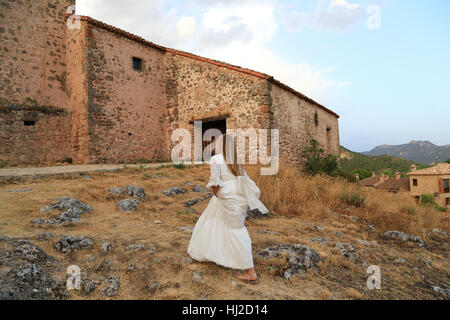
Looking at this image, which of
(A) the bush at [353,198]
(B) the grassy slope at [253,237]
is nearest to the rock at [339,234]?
(B) the grassy slope at [253,237]

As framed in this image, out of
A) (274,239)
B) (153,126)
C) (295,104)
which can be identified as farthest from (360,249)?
(153,126)

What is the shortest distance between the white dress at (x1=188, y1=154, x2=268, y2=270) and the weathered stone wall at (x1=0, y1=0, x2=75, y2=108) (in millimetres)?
10275

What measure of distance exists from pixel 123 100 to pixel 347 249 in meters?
9.78

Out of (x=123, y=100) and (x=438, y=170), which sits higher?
(x=123, y=100)

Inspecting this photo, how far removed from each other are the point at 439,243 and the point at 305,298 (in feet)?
13.9

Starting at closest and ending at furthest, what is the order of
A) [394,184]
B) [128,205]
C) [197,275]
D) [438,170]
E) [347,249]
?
[197,275] < [347,249] < [128,205] < [438,170] < [394,184]

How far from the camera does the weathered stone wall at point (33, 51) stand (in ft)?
30.7

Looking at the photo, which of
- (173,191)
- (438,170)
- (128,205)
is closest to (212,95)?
(173,191)

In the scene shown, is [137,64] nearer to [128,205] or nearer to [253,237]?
[128,205]

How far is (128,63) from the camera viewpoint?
1062 cm

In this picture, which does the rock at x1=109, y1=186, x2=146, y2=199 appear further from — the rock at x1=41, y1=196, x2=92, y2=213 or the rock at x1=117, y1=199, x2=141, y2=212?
the rock at x1=41, y1=196, x2=92, y2=213

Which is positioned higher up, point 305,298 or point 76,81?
point 76,81

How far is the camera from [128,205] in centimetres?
495
